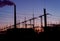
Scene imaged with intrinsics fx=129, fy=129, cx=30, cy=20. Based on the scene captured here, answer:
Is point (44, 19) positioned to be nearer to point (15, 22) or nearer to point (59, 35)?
point (15, 22)

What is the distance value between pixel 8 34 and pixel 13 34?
1.41 m

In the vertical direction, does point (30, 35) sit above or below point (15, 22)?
below

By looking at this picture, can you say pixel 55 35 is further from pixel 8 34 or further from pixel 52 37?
pixel 8 34

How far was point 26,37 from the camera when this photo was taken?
31344 mm

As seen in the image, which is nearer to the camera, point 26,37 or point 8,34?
point 26,37

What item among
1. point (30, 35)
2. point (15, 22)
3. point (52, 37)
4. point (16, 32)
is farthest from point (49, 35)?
point (15, 22)

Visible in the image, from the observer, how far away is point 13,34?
1326 inches

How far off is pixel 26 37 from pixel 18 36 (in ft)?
9.34

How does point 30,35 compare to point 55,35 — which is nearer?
point 30,35

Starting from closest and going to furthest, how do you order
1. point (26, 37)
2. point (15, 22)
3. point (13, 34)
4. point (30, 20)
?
point (26, 37), point (13, 34), point (15, 22), point (30, 20)

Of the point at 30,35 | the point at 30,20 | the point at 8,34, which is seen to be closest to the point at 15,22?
the point at 30,20

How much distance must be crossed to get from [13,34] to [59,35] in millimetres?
12410

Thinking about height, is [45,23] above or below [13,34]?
above

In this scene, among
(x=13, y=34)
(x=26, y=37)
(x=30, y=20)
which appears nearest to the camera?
(x=26, y=37)
